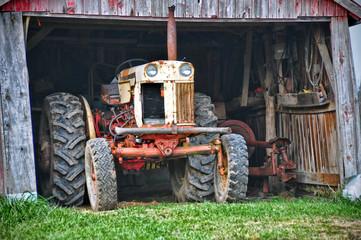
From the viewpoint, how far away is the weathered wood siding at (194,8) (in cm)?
796

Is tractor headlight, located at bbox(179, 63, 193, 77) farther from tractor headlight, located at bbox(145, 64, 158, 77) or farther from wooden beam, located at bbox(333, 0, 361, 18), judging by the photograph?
wooden beam, located at bbox(333, 0, 361, 18)

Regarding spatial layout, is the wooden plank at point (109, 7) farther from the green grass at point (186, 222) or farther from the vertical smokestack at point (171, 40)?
the green grass at point (186, 222)

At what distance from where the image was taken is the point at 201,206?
7055 mm

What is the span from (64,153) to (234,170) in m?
2.65

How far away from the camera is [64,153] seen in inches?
324

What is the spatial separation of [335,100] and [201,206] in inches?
129

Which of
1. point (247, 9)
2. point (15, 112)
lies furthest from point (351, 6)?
point (15, 112)

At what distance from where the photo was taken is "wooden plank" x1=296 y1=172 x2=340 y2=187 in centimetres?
917

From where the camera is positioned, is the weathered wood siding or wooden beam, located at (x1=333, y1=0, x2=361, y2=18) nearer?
the weathered wood siding

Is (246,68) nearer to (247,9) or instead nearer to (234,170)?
(247,9)

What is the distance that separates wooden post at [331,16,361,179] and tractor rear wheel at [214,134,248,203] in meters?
2.15

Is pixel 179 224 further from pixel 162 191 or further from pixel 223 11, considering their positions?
pixel 162 191

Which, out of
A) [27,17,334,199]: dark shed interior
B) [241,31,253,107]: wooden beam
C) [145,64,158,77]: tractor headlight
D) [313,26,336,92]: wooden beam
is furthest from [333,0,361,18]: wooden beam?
[145,64,158,77]: tractor headlight

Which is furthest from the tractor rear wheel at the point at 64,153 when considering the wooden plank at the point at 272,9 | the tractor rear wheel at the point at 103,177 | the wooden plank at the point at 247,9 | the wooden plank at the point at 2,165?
the wooden plank at the point at 272,9
